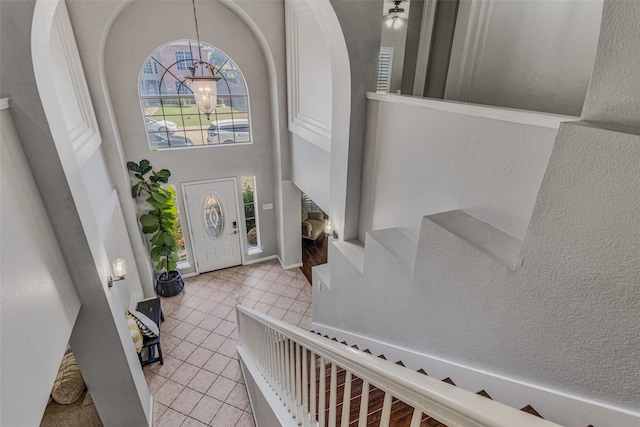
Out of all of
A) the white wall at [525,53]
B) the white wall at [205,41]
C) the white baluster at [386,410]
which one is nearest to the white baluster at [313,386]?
the white baluster at [386,410]

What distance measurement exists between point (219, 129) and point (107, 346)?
3.91m

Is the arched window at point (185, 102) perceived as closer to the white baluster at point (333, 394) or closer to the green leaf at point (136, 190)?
the green leaf at point (136, 190)

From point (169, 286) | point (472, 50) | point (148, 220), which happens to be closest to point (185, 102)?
point (148, 220)

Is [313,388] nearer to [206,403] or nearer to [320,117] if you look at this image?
[206,403]

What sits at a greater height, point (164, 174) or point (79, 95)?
point (79, 95)

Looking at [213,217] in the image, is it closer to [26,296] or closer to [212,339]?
[212,339]

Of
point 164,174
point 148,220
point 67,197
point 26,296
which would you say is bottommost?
point 148,220

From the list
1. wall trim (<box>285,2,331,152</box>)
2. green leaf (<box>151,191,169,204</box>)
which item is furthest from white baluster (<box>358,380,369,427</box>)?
green leaf (<box>151,191,169,204</box>)

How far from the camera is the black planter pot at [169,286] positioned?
219 inches

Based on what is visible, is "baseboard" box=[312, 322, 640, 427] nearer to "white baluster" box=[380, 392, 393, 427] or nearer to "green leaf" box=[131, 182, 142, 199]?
"white baluster" box=[380, 392, 393, 427]

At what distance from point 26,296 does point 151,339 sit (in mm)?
2582

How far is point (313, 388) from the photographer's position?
141cm

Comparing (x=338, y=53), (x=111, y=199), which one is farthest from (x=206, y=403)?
(x=338, y=53)

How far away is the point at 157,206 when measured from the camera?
4918mm
